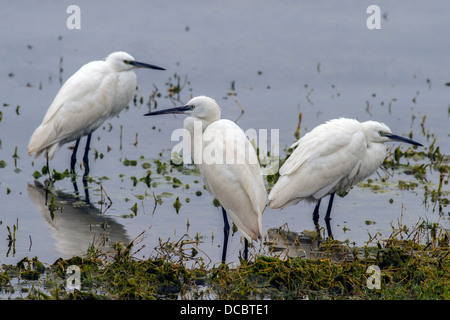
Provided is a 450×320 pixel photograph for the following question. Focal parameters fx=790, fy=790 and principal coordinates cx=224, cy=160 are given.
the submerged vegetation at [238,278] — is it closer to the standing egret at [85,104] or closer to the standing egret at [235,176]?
the standing egret at [235,176]

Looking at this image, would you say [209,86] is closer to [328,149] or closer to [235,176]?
[328,149]

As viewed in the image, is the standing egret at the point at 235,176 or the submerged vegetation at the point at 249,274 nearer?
the submerged vegetation at the point at 249,274

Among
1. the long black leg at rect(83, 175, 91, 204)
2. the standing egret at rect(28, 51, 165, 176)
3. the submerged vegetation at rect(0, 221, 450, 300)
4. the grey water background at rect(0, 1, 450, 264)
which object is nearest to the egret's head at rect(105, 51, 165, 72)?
the standing egret at rect(28, 51, 165, 176)

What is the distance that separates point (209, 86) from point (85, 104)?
349 centimetres

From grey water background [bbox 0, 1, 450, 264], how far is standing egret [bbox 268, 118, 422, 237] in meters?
0.31

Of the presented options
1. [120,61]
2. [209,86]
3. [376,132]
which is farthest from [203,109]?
[209,86]

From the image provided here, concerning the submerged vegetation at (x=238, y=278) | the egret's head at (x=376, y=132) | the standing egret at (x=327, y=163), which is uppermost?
the egret's head at (x=376, y=132)

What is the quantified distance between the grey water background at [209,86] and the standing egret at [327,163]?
314 mm

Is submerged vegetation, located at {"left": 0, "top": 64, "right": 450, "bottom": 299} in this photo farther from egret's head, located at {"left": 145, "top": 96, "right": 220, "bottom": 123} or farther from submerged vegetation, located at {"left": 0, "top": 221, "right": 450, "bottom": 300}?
egret's head, located at {"left": 145, "top": 96, "right": 220, "bottom": 123}

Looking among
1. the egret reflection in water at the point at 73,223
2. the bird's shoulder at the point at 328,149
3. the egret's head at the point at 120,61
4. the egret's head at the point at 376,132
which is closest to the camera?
the egret reflection in water at the point at 73,223

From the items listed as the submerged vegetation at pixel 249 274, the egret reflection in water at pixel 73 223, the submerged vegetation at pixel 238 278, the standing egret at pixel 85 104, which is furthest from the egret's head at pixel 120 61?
the submerged vegetation at pixel 238 278

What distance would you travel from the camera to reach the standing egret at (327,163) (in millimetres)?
7449

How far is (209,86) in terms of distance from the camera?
1242 cm
